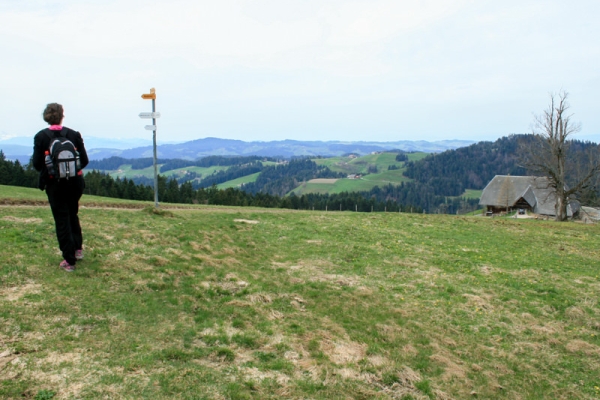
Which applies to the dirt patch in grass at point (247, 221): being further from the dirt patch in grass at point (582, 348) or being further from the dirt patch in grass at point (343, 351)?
the dirt patch in grass at point (582, 348)

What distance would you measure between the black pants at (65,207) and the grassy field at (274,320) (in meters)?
0.66

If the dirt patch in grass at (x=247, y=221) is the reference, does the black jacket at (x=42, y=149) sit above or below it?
above

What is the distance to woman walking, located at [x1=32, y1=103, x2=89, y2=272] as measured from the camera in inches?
309

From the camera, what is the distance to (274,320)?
25.9ft

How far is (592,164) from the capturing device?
35.8 metres

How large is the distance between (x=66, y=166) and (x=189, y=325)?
4.38 m

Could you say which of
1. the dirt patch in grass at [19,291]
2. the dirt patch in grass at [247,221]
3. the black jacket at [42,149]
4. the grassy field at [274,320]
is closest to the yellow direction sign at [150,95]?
the grassy field at [274,320]

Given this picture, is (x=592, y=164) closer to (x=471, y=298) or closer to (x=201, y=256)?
(x=471, y=298)

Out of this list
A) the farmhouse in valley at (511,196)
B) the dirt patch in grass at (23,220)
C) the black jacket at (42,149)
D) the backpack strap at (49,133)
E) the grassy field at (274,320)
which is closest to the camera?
the grassy field at (274,320)

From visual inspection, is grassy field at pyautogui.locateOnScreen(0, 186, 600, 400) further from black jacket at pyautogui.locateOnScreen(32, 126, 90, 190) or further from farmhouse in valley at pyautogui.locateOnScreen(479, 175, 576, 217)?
farmhouse in valley at pyautogui.locateOnScreen(479, 175, 576, 217)

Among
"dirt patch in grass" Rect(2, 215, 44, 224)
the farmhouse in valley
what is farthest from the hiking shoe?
the farmhouse in valley

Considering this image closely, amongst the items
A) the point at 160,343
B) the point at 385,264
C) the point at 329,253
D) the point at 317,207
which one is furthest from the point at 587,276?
the point at 317,207

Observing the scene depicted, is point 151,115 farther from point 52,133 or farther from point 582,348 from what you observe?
point 582,348

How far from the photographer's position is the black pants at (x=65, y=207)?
805 centimetres
